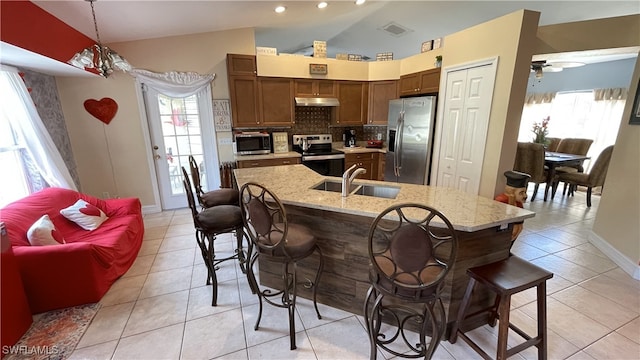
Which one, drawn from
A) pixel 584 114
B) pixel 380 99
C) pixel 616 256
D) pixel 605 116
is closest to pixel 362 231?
pixel 616 256

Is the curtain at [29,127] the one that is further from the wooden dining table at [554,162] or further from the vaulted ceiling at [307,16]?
the wooden dining table at [554,162]

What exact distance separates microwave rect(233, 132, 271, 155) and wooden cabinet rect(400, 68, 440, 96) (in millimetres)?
2427

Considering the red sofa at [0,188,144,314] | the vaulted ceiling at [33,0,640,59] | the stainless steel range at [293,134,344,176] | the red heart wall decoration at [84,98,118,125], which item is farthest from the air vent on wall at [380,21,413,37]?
the red sofa at [0,188,144,314]

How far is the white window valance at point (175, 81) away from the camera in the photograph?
12.7 ft

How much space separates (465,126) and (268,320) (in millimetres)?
3161

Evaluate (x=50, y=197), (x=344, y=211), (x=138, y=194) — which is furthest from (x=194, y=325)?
(x=138, y=194)

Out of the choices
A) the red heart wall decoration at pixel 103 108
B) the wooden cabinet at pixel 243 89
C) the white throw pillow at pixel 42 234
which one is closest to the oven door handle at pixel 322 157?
the wooden cabinet at pixel 243 89

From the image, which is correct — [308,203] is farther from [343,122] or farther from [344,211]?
[343,122]

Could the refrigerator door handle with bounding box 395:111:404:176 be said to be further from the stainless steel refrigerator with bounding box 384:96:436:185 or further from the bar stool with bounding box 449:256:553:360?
the bar stool with bounding box 449:256:553:360

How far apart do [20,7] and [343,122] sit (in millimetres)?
3935

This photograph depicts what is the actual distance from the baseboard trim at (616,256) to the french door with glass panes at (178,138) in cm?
526

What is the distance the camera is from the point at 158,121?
409 cm

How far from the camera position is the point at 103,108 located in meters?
3.81

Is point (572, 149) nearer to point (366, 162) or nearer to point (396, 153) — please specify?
point (396, 153)
